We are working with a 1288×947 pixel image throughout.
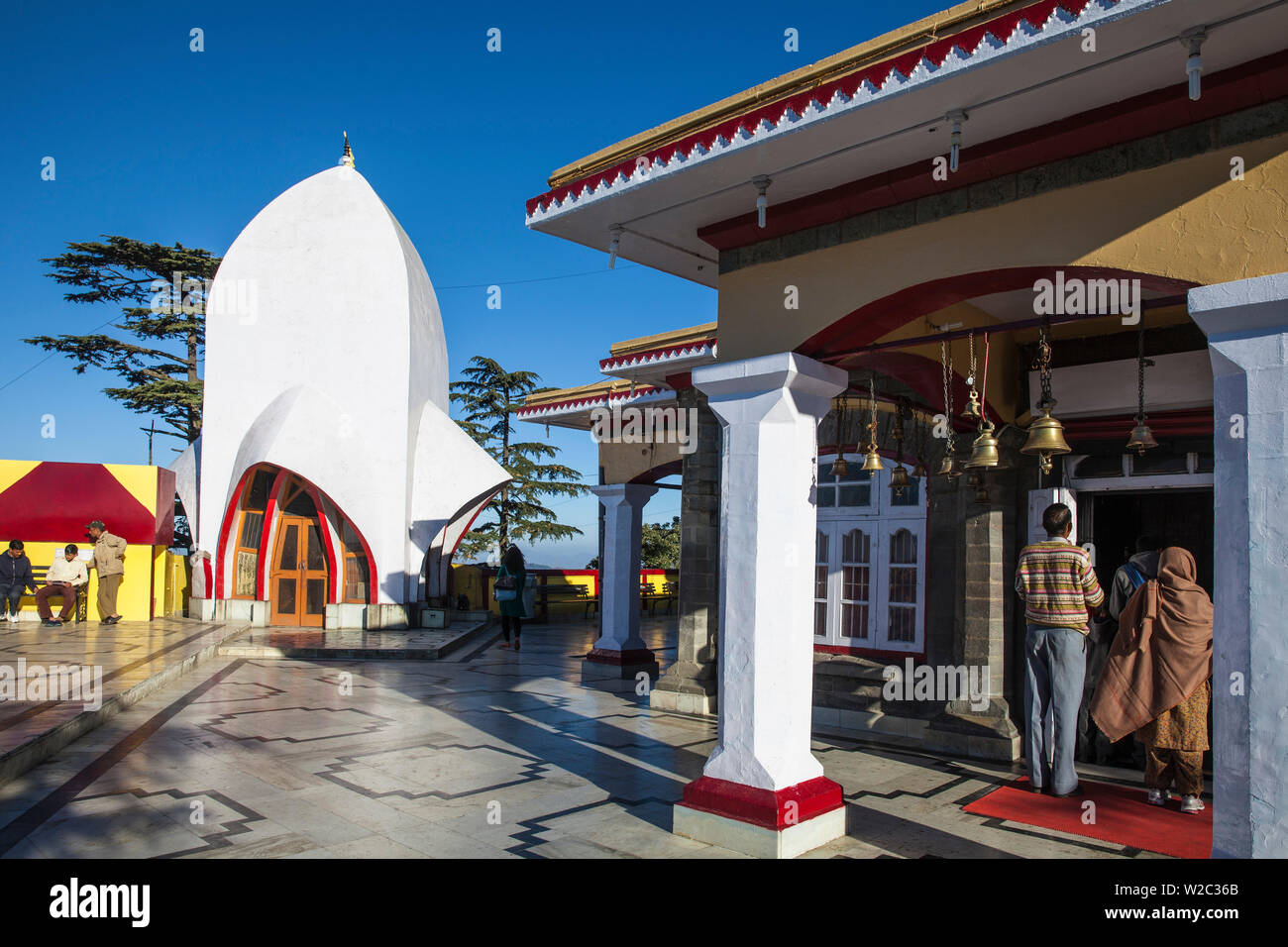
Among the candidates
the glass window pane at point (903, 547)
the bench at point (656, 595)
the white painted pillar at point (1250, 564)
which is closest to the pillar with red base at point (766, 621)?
the white painted pillar at point (1250, 564)

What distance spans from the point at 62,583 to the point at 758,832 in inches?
570

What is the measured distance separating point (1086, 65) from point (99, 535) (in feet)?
54.2

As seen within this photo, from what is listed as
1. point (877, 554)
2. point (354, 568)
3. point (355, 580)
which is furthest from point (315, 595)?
point (877, 554)

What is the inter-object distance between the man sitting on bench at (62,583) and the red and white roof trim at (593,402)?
7853 mm

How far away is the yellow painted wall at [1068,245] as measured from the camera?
3.55 metres

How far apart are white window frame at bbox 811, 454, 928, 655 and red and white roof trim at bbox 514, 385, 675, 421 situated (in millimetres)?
2864

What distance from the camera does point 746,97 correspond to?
4.96 metres

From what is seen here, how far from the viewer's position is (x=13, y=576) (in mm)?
14602

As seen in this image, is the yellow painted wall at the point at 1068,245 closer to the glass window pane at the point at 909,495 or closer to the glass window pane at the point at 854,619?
the glass window pane at the point at 909,495

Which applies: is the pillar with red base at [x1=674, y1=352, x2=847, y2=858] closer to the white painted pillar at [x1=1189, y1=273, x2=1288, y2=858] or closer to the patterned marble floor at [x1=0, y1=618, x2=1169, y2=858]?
the patterned marble floor at [x1=0, y1=618, x2=1169, y2=858]

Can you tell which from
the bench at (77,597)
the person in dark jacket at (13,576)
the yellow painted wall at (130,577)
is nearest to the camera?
the person in dark jacket at (13,576)

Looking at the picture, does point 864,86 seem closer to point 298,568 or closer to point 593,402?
point 593,402
